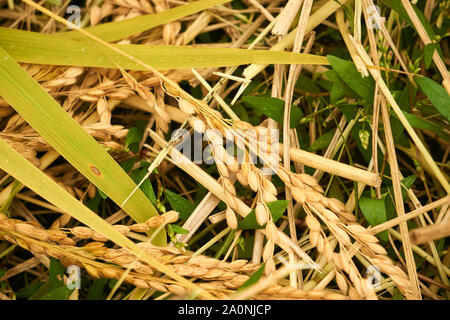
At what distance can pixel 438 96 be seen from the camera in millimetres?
826

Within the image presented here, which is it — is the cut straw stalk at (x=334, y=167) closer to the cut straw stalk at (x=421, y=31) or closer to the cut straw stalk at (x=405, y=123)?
the cut straw stalk at (x=405, y=123)

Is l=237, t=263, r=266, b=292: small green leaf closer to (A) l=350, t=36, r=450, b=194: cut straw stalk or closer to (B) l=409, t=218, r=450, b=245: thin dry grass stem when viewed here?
(B) l=409, t=218, r=450, b=245: thin dry grass stem

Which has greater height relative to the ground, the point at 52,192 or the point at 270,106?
the point at 270,106

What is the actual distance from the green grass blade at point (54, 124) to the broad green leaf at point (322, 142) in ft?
1.44

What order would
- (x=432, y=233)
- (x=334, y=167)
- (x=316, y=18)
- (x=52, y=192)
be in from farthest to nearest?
1. (x=316, y=18)
2. (x=334, y=167)
3. (x=52, y=192)
4. (x=432, y=233)

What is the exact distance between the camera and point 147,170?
3.01 ft

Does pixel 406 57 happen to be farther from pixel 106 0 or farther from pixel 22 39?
pixel 22 39

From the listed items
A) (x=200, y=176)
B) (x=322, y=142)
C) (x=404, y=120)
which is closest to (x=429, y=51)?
(x=404, y=120)

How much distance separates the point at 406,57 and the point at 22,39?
Answer: 0.86m

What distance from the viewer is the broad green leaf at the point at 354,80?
0.85 metres

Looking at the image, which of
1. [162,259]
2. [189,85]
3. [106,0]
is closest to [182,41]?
[189,85]

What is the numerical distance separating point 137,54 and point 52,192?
12.7 inches

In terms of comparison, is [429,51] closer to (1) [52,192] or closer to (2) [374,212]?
(2) [374,212]

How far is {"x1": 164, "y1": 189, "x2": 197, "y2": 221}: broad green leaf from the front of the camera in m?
0.92
